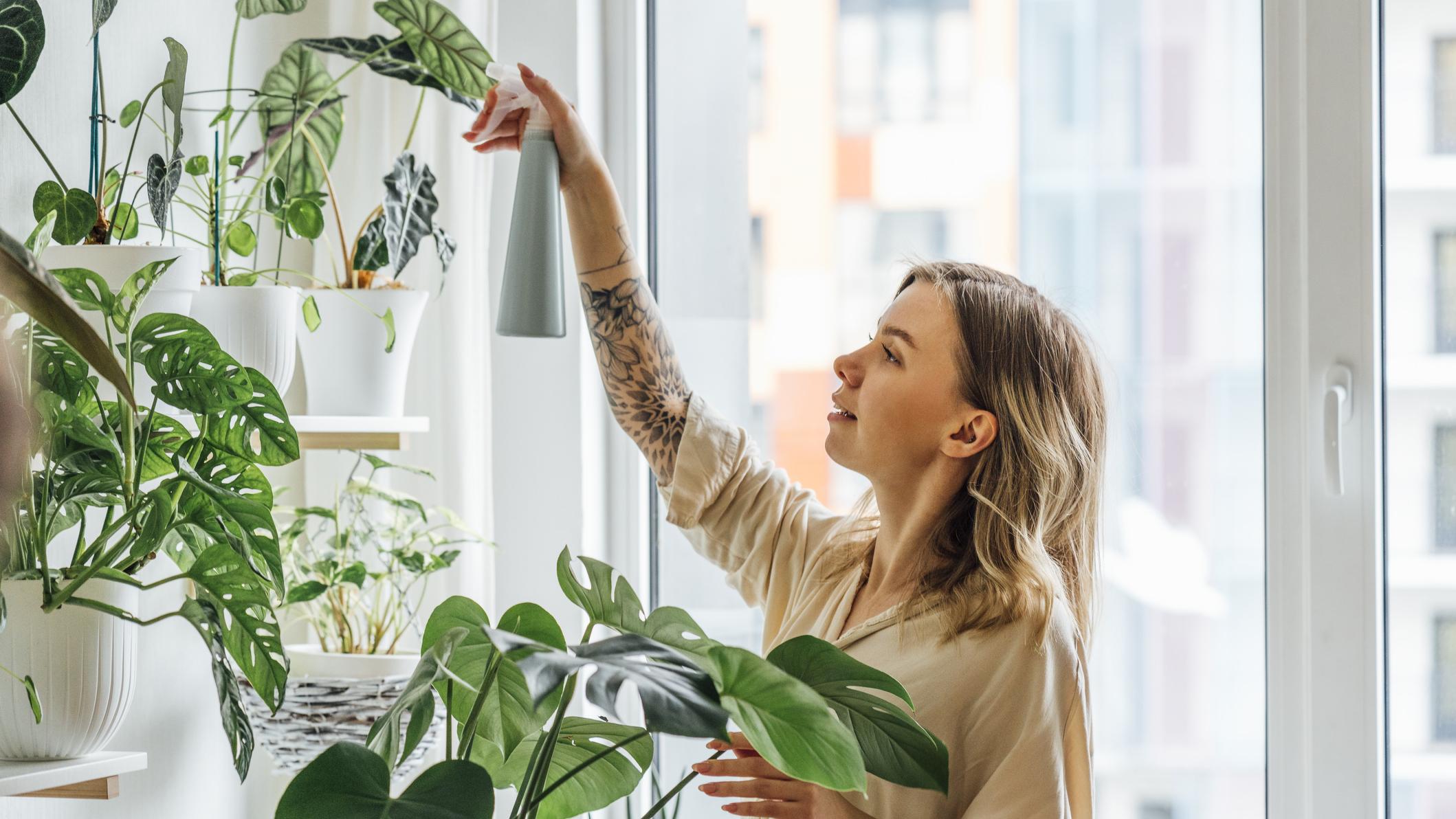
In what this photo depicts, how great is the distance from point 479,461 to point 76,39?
71 centimetres

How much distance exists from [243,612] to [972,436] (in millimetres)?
760

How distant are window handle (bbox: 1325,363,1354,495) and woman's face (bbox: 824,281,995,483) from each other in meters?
0.56

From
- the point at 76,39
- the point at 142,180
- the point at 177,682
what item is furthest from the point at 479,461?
the point at 76,39

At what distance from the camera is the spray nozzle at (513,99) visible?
4.29 ft

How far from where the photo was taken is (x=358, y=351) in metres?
1.38

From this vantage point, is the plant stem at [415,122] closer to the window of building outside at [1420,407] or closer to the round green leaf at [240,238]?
the round green leaf at [240,238]

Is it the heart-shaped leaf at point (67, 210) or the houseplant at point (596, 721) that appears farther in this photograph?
the heart-shaped leaf at point (67, 210)

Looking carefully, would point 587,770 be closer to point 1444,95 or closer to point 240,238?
point 240,238

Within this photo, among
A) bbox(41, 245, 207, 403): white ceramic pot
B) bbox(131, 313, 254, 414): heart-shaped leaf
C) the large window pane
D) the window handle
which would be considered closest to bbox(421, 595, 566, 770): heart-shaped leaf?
bbox(131, 313, 254, 414): heart-shaped leaf

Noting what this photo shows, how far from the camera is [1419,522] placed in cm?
158

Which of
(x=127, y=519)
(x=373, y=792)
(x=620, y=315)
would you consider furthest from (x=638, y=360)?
(x=373, y=792)

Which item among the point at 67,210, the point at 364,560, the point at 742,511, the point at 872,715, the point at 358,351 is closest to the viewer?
the point at 872,715

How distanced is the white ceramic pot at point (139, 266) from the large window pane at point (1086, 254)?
94 centimetres

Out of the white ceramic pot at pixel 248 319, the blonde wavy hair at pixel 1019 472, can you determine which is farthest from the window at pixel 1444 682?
the white ceramic pot at pixel 248 319
